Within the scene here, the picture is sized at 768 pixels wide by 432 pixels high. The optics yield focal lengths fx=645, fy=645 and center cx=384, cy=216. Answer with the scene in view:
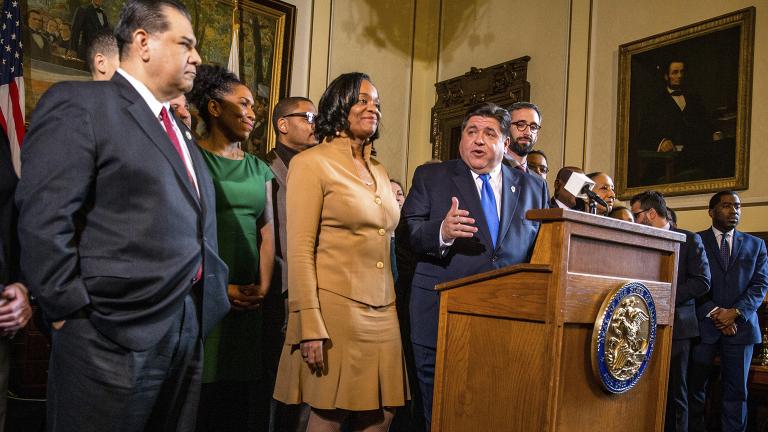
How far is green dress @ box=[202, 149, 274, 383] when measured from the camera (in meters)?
2.35

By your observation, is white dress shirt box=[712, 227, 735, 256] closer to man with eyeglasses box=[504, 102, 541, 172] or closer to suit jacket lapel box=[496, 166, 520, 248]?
man with eyeglasses box=[504, 102, 541, 172]

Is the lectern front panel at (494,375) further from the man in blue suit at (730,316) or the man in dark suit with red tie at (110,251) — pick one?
the man in blue suit at (730,316)

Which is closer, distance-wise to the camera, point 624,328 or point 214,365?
point 624,328

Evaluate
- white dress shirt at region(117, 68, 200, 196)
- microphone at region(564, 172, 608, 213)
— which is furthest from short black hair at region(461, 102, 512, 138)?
white dress shirt at region(117, 68, 200, 196)

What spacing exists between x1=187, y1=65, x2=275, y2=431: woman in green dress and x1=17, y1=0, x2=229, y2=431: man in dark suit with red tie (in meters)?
0.71

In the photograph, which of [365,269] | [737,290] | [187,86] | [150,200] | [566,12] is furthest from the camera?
[566,12]

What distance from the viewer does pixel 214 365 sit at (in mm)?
2357

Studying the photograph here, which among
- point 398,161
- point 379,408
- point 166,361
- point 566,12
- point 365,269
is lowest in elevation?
point 379,408

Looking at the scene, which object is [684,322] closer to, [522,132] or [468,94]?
[522,132]

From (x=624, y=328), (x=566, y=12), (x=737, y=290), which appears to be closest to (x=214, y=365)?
(x=624, y=328)

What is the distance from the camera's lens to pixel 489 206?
2373 mm

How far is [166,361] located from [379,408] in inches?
32.2

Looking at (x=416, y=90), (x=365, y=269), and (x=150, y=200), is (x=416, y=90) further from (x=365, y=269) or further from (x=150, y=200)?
(x=150, y=200)

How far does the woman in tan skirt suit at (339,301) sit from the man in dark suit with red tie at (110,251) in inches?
19.3
